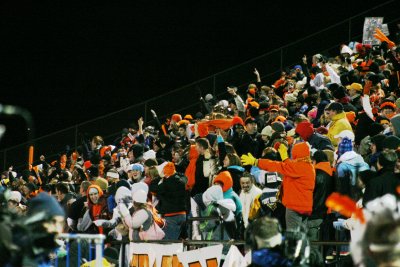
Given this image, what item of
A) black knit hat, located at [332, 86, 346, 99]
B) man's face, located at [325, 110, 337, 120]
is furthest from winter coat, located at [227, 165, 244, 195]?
black knit hat, located at [332, 86, 346, 99]

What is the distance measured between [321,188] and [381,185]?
166cm

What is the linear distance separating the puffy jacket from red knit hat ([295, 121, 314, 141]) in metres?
0.35

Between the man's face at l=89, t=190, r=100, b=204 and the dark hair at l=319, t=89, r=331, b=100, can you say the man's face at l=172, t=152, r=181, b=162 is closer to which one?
the man's face at l=89, t=190, r=100, b=204

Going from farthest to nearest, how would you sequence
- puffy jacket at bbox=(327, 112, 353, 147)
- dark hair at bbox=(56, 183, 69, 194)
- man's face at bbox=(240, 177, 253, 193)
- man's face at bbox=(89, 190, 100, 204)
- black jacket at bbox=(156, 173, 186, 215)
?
1. dark hair at bbox=(56, 183, 69, 194)
2. man's face at bbox=(89, 190, 100, 204)
3. puffy jacket at bbox=(327, 112, 353, 147)
4. black jacket at bbox=(156, 173, 186, 215)
5. man's face at bbox=(240, 177, 253, 193)

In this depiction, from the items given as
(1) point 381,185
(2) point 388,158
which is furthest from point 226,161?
(1) point 381,185

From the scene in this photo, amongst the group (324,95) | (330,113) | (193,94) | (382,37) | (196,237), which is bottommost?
(196,237)

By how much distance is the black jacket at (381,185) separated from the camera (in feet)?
29.3

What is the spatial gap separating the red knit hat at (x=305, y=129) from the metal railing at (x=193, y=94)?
12.6 m

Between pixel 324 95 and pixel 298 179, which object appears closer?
pixel 298 179

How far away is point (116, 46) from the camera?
33.3 meters

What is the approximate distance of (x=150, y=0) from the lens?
111ft

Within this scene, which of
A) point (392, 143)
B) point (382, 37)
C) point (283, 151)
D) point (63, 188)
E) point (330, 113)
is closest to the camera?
point (392, 143)

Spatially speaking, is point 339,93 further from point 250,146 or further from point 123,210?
point 123,210

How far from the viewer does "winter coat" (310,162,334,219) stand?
10594 millimetres
